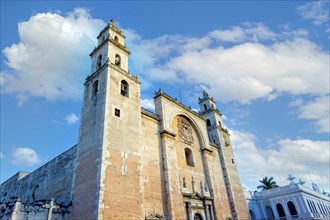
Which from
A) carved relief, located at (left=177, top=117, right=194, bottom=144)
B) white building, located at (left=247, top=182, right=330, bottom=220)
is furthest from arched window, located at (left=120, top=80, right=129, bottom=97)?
white building, located at (left=247, top=182, right=330, bottom=220)

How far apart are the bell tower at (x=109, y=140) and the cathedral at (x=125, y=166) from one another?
2.4 inches

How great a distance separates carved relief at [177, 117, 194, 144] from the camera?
2456cm

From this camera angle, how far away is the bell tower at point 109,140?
14.7 m

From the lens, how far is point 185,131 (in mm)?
25438

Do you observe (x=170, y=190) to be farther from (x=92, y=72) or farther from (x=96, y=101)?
(x=92, y=72)

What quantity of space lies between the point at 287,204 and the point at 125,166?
27331 millimetres

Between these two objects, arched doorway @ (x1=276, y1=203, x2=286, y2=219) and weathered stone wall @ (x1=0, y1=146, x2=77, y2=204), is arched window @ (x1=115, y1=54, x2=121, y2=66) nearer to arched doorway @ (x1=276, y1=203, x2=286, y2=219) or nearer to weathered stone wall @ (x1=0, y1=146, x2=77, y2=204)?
weathered stone wall @ (x1=0, y1=146, x2=77, y2=204)

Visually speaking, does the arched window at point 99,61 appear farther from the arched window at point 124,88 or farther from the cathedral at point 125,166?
the arched window at point 124,88

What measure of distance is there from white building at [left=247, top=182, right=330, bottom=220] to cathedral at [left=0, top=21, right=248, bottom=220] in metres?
8.77

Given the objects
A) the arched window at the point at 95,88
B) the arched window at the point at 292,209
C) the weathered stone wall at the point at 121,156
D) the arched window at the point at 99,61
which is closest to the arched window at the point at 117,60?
the arched window at the point at 99,61

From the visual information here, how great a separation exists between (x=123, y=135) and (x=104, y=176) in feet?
12.3

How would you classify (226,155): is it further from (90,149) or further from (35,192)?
(35,192)

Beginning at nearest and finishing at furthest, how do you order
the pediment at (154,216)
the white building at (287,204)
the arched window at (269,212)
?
the pediment at (154,216) → the white building at (287,204) → the arched window at (269,212)

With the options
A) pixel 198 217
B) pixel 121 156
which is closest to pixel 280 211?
pixel 198 217
